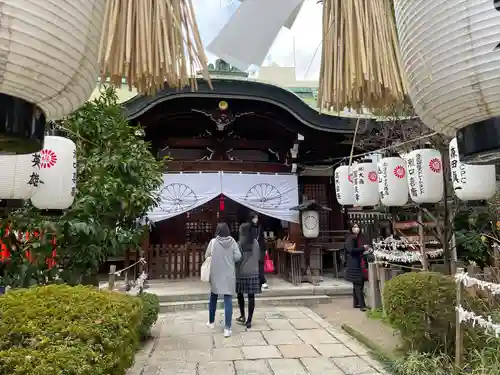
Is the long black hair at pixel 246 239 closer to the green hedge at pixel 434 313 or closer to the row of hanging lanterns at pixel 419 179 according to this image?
the row of hanging lanterns at pixel 419 179

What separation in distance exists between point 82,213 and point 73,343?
238 cm

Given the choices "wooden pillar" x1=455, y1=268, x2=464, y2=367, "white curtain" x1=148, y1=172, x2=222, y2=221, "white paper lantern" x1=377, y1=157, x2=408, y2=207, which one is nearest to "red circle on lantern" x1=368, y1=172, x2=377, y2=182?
"white paper lantern" x1=377, y1=157, x2=408, y2=207

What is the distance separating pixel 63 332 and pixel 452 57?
8.87 feet

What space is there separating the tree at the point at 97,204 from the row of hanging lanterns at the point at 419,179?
290 centimetres

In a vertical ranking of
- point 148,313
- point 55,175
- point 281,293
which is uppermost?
point 55,175

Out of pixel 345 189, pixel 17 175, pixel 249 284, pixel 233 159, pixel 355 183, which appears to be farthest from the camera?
pixel 233 159

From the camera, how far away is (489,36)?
1294 millimetres

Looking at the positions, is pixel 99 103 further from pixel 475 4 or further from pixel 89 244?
pixel 475 4

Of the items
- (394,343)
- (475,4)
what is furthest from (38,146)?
(394,343)

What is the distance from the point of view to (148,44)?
4.23 ft

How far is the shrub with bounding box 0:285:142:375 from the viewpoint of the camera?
2348 millimetres

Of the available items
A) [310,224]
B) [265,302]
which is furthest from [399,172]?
[265,302]

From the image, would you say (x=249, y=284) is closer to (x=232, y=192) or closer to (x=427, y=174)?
(x=427, y=174)

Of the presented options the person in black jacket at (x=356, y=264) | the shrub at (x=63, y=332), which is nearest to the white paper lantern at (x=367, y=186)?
the person in black jacket at (x=356, y=264)
